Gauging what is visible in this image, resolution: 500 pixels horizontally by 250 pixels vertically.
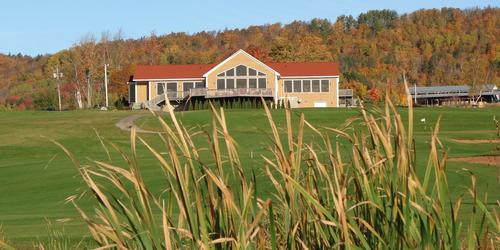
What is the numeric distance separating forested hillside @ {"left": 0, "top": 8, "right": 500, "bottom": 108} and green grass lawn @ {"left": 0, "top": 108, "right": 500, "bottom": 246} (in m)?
50.1

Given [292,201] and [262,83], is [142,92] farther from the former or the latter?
[292,201]

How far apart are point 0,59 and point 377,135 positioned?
528 ft

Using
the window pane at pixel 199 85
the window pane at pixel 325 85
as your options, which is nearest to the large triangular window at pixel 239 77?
the window pane at pixel 199 85

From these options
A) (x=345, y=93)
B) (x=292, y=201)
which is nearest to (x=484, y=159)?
(x=292, y=201)

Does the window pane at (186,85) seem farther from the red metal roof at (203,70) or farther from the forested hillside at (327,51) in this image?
the forested hillside at (327,51)

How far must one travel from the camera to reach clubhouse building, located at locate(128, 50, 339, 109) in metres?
76.4

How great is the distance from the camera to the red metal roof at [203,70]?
77.9 meters

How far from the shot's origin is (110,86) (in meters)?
108

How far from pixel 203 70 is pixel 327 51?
5117 centimetres

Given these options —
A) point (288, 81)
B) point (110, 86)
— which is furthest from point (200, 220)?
point (110, 86)

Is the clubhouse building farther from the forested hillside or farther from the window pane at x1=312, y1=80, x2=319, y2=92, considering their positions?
the forested hillside

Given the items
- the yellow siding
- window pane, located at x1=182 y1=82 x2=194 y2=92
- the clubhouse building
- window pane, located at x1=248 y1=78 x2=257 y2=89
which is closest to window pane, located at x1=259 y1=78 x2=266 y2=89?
the clubhouse building

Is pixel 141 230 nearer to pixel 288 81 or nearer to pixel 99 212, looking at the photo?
pixel 99 212

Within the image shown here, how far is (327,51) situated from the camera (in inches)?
5027
